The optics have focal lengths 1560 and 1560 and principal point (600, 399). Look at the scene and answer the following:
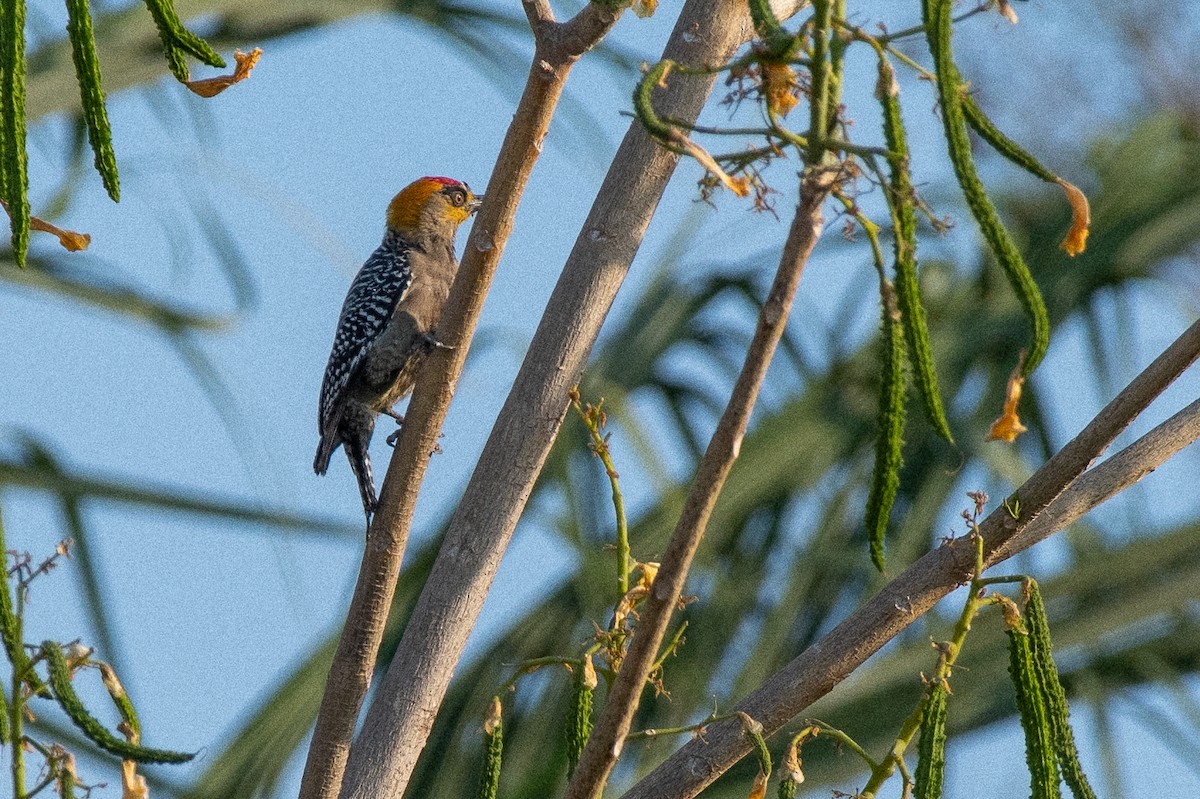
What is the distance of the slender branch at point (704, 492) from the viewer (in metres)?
1.72

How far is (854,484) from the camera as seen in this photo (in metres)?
7.84

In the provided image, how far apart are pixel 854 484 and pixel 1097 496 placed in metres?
5.31

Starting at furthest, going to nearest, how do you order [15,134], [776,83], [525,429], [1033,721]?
[525,429], [1033,721], [776,83], [15,134]

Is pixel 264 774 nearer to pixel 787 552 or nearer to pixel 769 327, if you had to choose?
pixel 787 552

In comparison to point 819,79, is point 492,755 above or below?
below

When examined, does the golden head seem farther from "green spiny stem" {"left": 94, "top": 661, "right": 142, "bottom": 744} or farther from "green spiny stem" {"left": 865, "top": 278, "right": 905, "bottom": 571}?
"green spiny stem" {"left": 865, "top": 278, "right": 905, "bottom": 571}

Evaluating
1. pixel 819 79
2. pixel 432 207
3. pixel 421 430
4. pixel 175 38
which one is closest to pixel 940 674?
pixel 819 79

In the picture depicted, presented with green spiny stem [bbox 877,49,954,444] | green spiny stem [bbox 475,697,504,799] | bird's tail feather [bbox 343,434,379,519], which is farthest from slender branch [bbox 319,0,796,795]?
bird's tail feather [bbox 343,434,379,519]

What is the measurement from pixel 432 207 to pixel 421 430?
456 centimetres

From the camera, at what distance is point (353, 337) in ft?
22.0

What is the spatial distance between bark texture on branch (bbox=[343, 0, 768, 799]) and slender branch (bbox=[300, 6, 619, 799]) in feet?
0.05

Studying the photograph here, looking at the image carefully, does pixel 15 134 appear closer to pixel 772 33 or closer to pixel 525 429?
pixel 772 33

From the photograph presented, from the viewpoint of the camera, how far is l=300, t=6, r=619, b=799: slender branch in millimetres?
2881

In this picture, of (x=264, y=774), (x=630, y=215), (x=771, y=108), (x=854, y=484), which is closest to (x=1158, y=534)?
(x=854, y=484)
